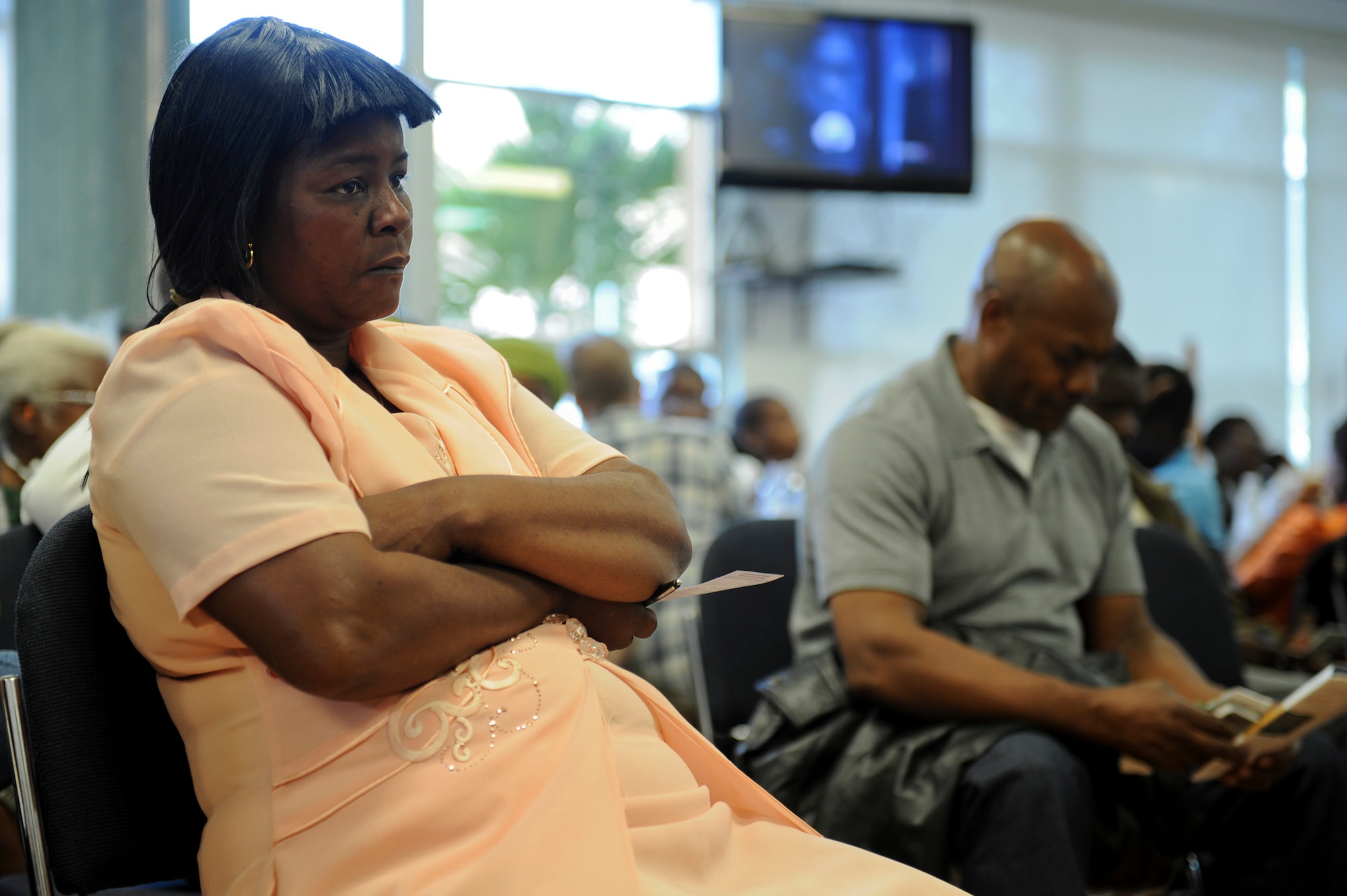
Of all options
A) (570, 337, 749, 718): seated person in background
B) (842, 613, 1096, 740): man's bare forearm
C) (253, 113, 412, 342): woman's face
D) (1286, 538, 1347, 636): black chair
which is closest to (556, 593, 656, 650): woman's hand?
(253, 113, 412, 342): woman's face

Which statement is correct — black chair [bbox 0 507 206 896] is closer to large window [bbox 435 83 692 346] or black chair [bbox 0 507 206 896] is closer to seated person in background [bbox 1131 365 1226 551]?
seated person in background [bbox 1131 365 1226 551]

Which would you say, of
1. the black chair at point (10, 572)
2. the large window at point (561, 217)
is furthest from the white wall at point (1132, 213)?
the black chair at point (10, 572)

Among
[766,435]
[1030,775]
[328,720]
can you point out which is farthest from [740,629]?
[766,435]

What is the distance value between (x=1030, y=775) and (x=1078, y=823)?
4.3 inches

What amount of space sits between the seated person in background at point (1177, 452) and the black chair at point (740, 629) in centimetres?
233

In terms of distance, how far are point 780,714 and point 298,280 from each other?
3.49ft

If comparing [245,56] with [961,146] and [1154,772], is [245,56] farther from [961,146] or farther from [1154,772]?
[961,146]

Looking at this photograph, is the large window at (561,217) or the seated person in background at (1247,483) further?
the large window at (561,217)

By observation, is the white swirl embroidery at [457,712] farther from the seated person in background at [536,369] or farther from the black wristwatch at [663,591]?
the seated person in background at [536,369]

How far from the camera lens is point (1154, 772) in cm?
188

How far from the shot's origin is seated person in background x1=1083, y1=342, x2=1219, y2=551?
3305 millimetres

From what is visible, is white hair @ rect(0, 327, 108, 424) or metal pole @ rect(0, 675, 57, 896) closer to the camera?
metal pole @ rect(0, 675, 57, 896)

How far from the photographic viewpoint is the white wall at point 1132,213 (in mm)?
7848

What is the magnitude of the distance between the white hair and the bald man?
4.89 ft
